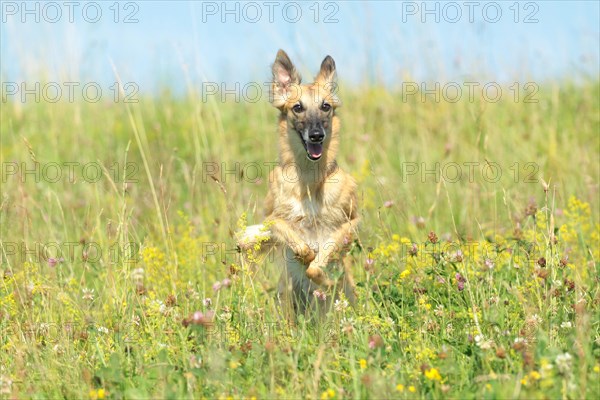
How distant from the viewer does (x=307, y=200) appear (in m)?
5.46

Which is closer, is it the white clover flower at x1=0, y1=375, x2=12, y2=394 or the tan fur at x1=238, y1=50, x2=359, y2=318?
the white clover flower at x1=0, y1=375, x2=12, y2=394

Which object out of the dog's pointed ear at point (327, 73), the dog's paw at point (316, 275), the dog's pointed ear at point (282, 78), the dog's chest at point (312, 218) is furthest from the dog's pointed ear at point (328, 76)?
the dog's paw at point (316, 275)

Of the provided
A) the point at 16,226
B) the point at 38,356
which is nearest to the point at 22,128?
the point at 16,226

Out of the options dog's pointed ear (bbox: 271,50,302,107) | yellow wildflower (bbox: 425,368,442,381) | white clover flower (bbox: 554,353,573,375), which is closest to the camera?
white clover flower (bbox: 554,353,573,375)

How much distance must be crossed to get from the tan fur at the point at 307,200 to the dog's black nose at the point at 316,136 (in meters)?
0.07

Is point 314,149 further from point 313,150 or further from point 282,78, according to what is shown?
point 282,78

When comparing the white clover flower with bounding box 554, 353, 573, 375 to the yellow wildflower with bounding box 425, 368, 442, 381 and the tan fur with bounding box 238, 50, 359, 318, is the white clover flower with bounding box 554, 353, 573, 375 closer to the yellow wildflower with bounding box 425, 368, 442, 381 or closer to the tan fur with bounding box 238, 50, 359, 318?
the yellow wildflower with bounding box 425, 368, 442, 381

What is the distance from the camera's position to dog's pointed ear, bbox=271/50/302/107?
585 cm

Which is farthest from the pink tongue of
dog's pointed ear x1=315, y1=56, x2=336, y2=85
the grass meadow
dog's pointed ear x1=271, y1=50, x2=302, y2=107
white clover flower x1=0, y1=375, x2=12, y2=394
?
white clover flower x1=0, y1=375, x2=12, y2=394

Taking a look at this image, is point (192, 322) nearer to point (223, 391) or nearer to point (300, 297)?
point (223, 391)

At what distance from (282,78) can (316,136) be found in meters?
0.77

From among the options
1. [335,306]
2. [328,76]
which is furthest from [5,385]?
[328,76]

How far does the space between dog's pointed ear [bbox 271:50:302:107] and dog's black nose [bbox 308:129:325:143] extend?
591 mm

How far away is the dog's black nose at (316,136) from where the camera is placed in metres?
5.32
